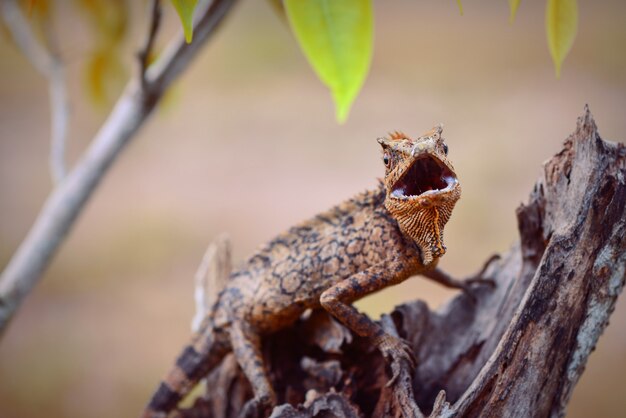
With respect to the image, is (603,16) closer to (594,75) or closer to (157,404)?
(594,75)

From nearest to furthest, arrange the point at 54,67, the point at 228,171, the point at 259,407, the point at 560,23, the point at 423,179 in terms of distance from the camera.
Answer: the point at 560,23, the point at 423,179, the point at 259,407, the point at 54,67, the point at 228,171

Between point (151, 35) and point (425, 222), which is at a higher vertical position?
point (151, 35)

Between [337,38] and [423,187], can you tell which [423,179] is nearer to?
[423,187]

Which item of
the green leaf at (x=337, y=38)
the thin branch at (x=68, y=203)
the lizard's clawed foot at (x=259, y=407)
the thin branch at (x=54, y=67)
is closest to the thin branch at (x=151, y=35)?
the thin branch at (x=68, y=203)

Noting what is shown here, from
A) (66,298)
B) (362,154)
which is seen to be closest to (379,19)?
(362,154)

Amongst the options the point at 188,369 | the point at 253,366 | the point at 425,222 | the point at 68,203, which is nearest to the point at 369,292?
the point at 425,222

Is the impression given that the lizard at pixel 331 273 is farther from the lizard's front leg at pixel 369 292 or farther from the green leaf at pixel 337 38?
the green leaf at pixel 337 38

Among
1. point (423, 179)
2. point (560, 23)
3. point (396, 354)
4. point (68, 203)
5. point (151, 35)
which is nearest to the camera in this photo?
point (560, 23)

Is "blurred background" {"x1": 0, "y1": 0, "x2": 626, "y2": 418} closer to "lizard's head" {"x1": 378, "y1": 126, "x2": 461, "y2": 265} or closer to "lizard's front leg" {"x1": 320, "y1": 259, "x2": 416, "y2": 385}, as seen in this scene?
"lizard's front leg" {"x1": 320, "y1": 259, "x2": 416, "y2": 385}
